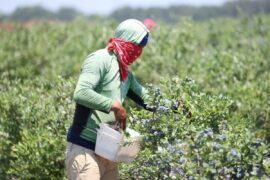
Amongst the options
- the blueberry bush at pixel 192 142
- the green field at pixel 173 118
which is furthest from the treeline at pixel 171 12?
the blueberry bush at pixel 192 142

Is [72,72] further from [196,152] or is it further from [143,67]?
[196,152]

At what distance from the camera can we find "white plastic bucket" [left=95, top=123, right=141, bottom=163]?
401 cm

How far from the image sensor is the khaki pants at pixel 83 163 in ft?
13.4

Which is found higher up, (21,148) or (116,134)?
(116,134)

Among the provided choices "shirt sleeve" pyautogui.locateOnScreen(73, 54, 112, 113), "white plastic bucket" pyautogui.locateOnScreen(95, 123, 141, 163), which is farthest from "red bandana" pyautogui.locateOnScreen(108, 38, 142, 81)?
"white plastic bucket" pyautogui.locateOnScreen(95, 123, 141, 163)

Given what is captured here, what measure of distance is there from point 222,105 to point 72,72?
820 cm

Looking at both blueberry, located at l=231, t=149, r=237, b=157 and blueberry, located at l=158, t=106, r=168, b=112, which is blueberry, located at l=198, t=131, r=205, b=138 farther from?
blueberry, located at l=158, t=106, r=168, b=112

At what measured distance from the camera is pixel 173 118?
413 cm

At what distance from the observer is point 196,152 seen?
3.74 m

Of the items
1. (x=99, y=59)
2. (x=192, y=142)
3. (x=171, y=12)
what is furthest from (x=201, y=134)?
(x=171, y=12)

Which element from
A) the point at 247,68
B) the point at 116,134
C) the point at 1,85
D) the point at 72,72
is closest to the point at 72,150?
the point at 116,134

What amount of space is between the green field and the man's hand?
0.18 metres

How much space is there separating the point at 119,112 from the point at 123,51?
0.39 meters

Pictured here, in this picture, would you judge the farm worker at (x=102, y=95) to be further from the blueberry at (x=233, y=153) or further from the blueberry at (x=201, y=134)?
the blueberry at (x=233, y=153)
